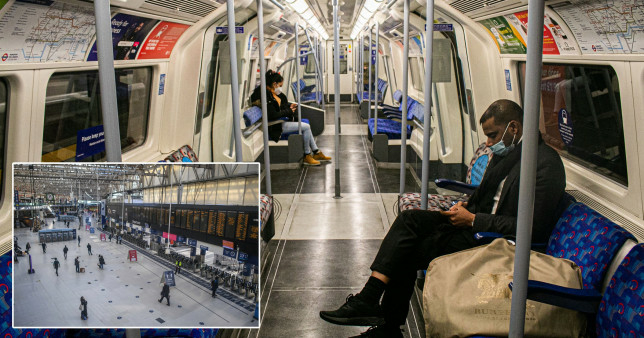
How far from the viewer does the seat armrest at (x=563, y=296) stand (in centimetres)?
234

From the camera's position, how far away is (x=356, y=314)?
10.5 feet

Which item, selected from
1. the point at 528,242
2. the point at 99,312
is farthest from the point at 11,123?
the point at 528,242

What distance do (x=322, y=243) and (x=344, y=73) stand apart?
16776mm

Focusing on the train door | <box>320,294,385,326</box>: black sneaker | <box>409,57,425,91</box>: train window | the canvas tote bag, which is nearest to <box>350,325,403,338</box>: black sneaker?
<box>320,294,385,326</box>: black sneaker

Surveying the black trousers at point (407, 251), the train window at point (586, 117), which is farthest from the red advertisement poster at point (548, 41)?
the black trousers at point (407, 251)

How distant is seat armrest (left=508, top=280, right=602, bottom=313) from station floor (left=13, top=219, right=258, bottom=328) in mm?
1287

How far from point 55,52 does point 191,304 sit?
224cm

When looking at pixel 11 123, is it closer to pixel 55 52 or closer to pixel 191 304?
pixel 55 52

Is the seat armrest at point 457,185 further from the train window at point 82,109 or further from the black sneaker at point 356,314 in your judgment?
the train window at point 82,109

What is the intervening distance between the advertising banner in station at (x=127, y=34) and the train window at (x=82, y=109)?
0.83ft

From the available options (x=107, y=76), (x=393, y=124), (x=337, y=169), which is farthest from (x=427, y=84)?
(x=393, y=124)

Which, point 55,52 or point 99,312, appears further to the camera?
point 55,52

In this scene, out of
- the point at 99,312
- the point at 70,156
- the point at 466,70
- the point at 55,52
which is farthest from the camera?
the point at 466,70

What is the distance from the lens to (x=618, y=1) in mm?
2908
